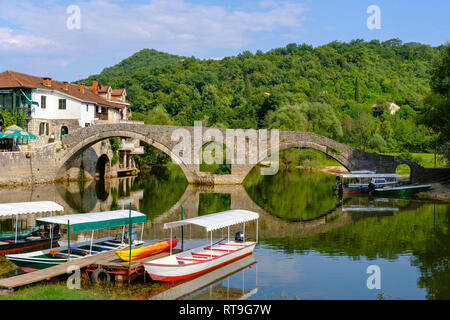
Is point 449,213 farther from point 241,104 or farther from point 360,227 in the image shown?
point 241,104

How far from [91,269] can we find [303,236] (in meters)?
9.80

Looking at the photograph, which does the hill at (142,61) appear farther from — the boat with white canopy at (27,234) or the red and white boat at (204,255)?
the red and white boat at (204,255)

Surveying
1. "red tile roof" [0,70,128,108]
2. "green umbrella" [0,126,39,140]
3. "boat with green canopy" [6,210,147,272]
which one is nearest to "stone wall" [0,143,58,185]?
"green umbrella" [0,126,39,140]

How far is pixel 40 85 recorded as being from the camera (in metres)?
39.7

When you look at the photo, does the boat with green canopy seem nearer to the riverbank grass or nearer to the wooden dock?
the wooden dock

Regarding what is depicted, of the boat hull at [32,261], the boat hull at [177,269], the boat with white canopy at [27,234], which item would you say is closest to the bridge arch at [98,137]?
the boat with white canopy at [27,234]

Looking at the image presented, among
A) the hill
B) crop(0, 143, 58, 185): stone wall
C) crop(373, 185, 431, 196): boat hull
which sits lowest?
crop(373, 185, 431, 196): boat hull

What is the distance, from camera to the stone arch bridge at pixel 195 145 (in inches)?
1517

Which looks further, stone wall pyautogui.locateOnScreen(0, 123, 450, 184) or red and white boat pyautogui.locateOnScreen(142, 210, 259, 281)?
stone wall pyautogui.locateOnScreen(0, 123, 450, 184)

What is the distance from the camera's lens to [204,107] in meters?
79.9

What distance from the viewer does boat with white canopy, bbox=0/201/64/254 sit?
16.7 metres

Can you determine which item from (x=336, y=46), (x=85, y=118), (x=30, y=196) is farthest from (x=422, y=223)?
(x=336, y=46)

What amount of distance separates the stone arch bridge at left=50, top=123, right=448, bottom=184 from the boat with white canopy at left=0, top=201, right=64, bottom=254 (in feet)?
68.1

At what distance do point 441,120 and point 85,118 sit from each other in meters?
29.5
